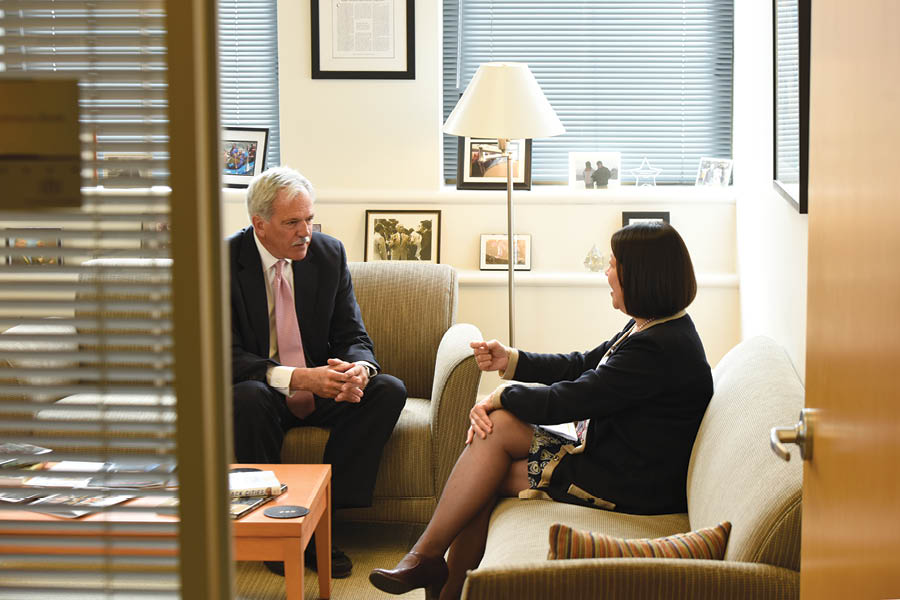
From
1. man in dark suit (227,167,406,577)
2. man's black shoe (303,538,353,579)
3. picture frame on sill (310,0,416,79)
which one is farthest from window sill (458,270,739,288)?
man's black shoe (303,538,353,579)

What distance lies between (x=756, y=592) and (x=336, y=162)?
9.69 ft

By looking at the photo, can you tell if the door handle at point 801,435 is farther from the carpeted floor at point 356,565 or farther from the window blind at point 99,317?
the carpeted floor at point 356,565

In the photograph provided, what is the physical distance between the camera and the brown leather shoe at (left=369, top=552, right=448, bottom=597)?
2.51 meters

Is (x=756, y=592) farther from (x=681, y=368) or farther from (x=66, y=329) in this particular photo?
(x=66, y=329)

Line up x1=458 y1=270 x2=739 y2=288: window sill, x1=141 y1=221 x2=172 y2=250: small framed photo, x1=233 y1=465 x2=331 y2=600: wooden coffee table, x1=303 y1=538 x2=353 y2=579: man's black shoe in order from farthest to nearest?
x1=458 y1=270 x2=739 y2=288: window sill < x1=303 y1=538 x2=353 y2=579: man's black shoe < x1=233 y1=465 x2=331 y2=600: wooden coffee table < x1=141 y1=221 x2=172 y2=250: small framed photo

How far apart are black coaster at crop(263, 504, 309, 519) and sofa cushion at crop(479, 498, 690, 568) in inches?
17.9

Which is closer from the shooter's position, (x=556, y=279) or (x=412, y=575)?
(x=412, y=575)

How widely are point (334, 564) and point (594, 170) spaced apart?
6.91 ft

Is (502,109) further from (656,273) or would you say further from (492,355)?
(656,273)

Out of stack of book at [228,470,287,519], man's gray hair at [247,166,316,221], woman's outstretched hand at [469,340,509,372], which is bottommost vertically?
stack of book at [228,470,287,519]

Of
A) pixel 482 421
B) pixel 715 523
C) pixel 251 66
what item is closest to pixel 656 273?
pixel 482 421

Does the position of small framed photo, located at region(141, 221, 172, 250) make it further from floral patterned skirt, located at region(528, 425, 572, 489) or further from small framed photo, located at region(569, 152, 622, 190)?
small framed photo, located at region(569, 152, 622, 190)

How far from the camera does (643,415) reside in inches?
95.9

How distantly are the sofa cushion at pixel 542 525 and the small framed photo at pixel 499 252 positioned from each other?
69.5 inches
